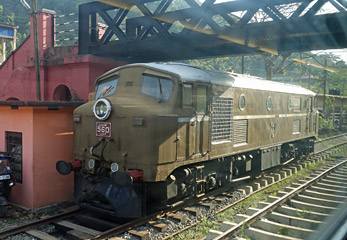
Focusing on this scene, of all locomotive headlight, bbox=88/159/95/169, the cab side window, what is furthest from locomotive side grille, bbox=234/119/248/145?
locomotive headlight, bbox=88/159/95/169

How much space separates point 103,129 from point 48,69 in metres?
7.14

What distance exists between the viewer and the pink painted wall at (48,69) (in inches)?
458

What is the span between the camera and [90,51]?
11352 mm

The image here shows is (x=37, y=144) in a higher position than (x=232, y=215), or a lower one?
higher

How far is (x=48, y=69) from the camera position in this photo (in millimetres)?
12820

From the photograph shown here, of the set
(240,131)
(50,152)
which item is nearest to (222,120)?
(240,131)

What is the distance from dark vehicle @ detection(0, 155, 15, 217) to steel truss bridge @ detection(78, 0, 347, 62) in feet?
15.8

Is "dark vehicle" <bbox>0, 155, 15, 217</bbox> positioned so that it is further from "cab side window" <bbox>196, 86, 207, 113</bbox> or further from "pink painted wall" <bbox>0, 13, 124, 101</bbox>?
"cab side window" <bbox>196, 86, 207, 113</bbox>

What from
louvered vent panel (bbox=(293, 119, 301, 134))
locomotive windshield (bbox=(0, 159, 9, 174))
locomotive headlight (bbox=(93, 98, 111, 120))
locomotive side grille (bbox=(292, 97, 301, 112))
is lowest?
locomotive windshield (bbox=(0, 159, 9, 174))

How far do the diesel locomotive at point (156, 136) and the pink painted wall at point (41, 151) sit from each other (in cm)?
115

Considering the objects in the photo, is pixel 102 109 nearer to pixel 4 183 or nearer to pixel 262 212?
pixel 4 183

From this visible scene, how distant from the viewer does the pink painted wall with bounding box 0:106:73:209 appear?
Result: 8148 mm

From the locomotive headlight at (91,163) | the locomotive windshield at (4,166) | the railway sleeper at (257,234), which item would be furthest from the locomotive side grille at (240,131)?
the locomotive windshield at (4,166)

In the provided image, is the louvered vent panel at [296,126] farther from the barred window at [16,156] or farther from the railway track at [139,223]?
the barred window at [16,156]
